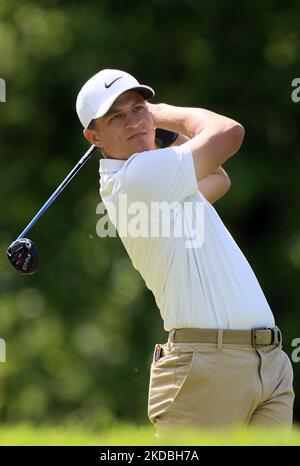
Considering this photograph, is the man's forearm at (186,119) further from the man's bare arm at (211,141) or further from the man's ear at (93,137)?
the man's ear at (93,137)

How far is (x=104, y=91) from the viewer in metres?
4.34

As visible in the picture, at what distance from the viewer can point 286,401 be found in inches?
161

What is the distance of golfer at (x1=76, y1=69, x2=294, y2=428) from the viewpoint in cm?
402

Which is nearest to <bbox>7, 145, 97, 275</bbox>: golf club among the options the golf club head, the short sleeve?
the golf club head

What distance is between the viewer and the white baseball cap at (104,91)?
431 centimetres

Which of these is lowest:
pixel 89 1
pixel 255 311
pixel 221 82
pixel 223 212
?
pixel 255 311

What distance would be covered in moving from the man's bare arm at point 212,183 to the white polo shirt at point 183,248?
0.37 meters

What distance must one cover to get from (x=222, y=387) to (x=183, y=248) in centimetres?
44

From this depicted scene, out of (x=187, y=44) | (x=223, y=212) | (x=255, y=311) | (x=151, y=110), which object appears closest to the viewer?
Answer: (x=255, y=311)

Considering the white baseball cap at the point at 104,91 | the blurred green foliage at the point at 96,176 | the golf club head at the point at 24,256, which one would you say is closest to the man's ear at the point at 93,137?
the white baseball cap at the point at 104,91
